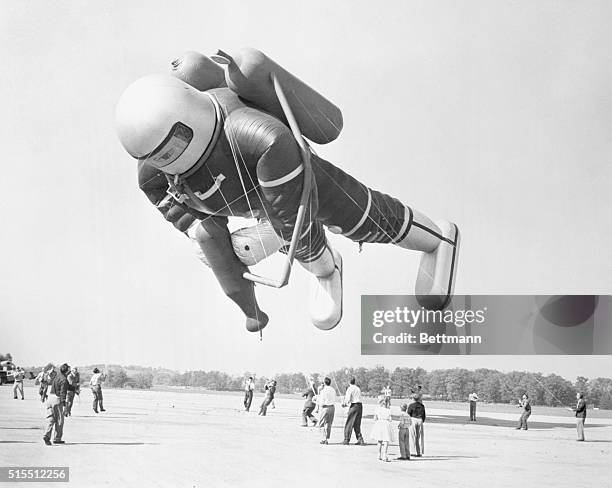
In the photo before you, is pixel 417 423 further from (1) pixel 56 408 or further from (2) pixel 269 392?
(1) pixel 56 408

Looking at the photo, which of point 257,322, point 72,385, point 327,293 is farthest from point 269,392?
point 257,322

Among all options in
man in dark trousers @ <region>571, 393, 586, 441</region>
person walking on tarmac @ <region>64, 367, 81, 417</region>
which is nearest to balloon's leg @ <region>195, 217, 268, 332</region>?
person walking on tarmac @ <region>64, 367, 81, 417</region>

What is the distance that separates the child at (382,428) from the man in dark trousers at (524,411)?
1.20 metres

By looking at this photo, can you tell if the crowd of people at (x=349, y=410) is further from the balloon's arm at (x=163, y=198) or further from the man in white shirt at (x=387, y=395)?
the balloon's arm at (x=163, y=198)

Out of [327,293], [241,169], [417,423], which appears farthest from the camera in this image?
[417,423]

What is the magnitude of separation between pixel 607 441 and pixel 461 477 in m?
1.97

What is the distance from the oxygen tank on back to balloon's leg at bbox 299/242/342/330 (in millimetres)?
594

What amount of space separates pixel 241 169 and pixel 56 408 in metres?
1.71

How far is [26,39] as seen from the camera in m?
3.97

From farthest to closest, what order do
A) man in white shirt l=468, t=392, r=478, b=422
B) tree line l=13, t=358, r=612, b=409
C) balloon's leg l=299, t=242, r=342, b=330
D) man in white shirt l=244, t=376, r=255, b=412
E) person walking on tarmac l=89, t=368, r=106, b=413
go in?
1. person walking on tarmac l=89, t=368, r=106, b=413
2. man in white shirt l=468, t=392, r=478, b=422
3. man in white shirt l=244, t=376, r=255, b=412
4. tree line l=13, t=358, r=612, b=409
5. balloon's leg l=299, t=242, r=342, b=330

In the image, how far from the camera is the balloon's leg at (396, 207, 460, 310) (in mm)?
3600

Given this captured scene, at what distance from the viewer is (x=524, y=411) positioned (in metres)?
5.11

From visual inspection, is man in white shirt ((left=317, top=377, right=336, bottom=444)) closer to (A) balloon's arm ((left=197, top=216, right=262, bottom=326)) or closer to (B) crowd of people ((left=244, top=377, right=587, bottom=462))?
(B) crowd of people ((left=244, top=377, right=587, bottom=462))

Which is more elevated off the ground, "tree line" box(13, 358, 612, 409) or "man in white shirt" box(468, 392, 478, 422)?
"tree line" box(13, 358, 612, 409)
